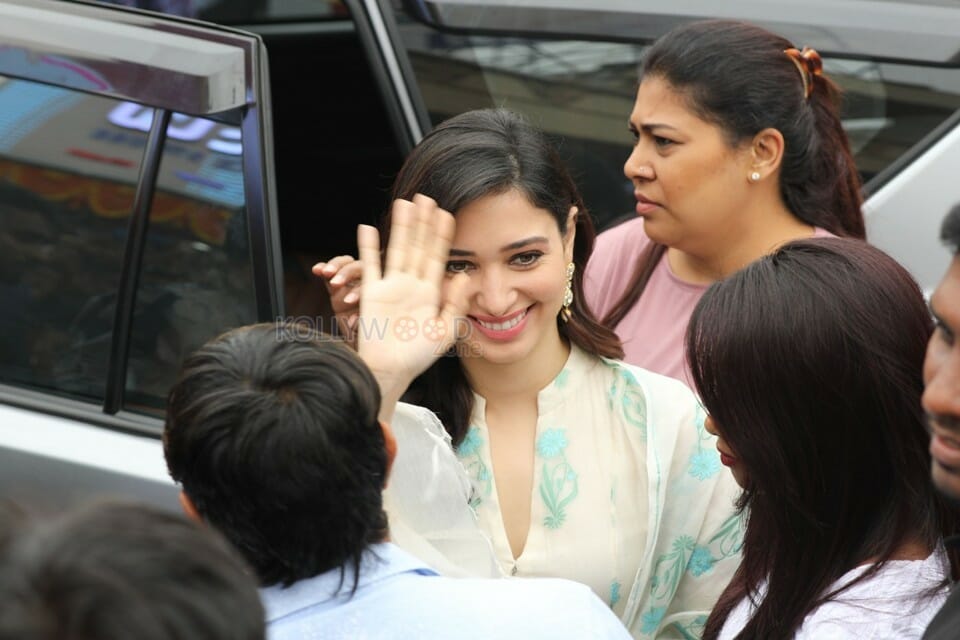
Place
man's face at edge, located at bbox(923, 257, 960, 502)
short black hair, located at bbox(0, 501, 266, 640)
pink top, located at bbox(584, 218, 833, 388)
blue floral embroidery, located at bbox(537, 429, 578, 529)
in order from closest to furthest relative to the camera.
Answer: short black hair, located at bbox(0, 501, 266, 640)
man's face at edge, located at bbox(923, 257, 960, 502)
blue floral embroidery, located at bbox(537, 429, 578, 529)
pink top, located at bbox(584, 218, 833, 388)

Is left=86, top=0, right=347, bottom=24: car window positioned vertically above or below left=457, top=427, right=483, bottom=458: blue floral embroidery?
above

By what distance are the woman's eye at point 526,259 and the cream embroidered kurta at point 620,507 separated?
0.28 meters

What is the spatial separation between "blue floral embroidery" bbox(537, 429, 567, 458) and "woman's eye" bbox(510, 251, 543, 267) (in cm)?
30

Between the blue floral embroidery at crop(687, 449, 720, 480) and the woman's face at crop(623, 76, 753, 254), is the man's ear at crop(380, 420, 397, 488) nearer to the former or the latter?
the blue floral embroidery at crop(687, 449, 720, 480)

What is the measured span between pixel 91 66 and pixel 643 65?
120 centimetres

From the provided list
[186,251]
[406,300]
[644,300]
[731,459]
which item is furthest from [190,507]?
[644,300]

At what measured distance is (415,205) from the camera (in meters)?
1.96

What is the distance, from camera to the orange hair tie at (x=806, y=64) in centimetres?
275

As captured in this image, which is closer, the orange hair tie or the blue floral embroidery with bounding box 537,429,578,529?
the blue floral embroidery with bounding box 537,429,578,529

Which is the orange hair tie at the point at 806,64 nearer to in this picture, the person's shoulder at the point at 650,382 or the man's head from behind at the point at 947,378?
the person's shoulder at the point at 650,382

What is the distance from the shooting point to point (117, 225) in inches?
98.6

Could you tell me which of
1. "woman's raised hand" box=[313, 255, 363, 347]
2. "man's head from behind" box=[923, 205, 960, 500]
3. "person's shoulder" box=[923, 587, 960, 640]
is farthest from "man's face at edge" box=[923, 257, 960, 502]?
"woman's raised hand" box=[313, 255, 363, 347]

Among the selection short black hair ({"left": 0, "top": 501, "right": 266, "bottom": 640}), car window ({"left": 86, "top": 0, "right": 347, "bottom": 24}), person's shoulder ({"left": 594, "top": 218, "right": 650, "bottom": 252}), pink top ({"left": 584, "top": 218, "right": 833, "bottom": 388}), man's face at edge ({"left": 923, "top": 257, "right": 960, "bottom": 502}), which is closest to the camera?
short black hair ({"left": 0, "top": 501, "right": 266, "bottom": 640})

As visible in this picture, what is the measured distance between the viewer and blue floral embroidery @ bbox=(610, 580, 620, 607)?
2.04 metres
